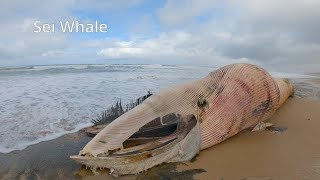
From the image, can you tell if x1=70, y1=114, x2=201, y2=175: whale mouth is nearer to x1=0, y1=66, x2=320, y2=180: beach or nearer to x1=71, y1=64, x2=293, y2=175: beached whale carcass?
x1=71, y1=64, x2=293, y2=175: beached whale carcass

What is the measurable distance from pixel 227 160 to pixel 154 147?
96 centimetres

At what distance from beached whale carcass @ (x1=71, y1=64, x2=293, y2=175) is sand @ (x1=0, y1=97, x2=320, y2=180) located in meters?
0.16

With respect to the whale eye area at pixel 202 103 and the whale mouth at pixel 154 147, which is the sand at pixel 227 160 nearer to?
the whale mouth at pixel 154 147

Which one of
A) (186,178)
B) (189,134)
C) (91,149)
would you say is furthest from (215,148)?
(91,149)

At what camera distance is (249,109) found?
4859 millimetres

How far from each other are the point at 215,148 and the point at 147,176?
48.5 inches

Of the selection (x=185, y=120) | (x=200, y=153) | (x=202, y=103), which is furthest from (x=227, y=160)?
(x=202, y=103)

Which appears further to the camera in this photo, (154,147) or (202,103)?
(202,103)

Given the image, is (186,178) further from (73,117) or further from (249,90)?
(73,117)

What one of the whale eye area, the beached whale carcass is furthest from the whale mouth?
the whale eye area

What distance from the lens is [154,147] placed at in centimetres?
394

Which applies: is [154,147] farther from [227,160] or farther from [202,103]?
[202,103]

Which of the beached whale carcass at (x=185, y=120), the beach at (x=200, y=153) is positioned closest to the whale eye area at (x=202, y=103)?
the beached whale carcass at (x=185, y=120)

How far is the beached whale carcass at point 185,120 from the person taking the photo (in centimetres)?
373
